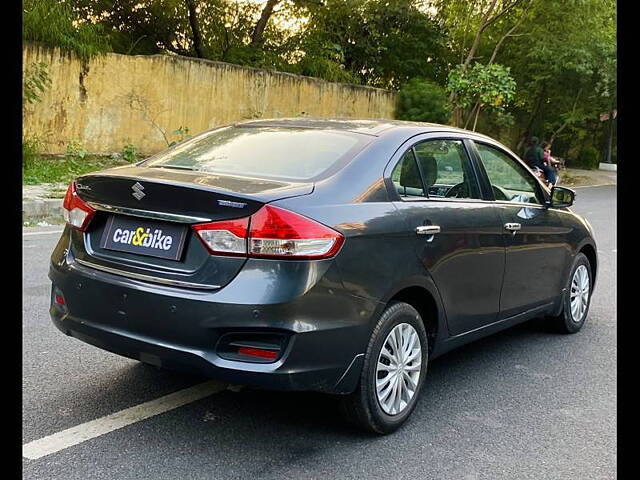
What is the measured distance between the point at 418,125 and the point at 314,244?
4.81 ft

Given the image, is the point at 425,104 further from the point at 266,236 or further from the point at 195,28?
the point at 266,236

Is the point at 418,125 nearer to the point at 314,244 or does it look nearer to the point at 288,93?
the point at 314,244

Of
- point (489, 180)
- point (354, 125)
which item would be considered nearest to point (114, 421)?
point (354, 125)

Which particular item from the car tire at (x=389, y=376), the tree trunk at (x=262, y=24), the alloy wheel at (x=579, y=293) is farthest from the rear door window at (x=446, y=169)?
the tree trunk at (x=262, y=24)

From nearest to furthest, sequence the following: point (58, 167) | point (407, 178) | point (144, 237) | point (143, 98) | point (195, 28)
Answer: point (144, 237) < point (407, 178) < point (58, 167) < point (143, 98) < point (195, 28)

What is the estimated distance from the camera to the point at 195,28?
20109 millimetres

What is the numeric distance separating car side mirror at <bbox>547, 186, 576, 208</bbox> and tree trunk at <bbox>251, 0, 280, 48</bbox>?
17.4 meters

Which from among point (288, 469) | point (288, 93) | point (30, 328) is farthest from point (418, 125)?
point (288, 93)

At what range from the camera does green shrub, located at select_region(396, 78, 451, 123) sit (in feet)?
76.9

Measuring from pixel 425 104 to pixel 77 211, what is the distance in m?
21.2

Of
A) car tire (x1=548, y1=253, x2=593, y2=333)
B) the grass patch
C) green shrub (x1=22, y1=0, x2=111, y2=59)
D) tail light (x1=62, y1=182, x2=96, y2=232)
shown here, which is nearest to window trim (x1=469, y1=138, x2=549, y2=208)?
car tire (x1=548, y1=253, x2=593, y2=333)

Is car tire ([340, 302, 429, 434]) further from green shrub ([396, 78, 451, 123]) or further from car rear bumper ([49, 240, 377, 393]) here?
green shrub ([396, 78, 451, 123])

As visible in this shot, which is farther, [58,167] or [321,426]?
[58,167]

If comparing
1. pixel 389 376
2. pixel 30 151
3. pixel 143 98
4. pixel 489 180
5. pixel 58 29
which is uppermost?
pixel 58 29
